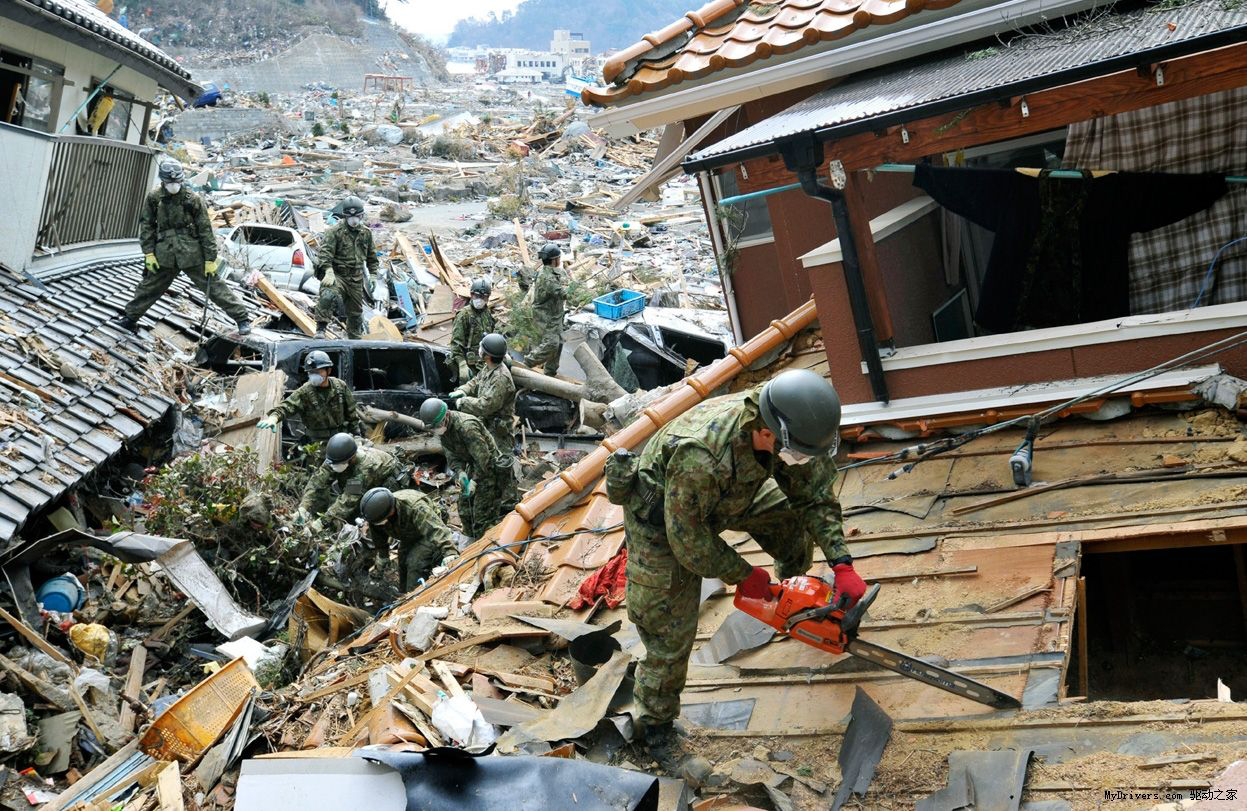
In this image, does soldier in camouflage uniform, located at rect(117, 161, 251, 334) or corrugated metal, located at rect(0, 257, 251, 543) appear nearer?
corrugated metal, located at rect(0, 257, 251, 543)

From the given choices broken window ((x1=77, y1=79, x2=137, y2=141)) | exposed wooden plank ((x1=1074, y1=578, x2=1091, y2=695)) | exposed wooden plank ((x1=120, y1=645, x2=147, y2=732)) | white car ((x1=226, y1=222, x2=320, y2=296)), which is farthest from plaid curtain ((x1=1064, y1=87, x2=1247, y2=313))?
white car ((x1=226, y1=222, x2=320, y2=296))

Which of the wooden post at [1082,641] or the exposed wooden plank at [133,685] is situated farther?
the exposed wooden plank at [133,685]

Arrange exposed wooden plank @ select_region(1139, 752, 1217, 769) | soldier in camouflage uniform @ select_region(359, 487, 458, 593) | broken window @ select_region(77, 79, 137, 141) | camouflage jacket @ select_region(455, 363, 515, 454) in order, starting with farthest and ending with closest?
1. broken window @ select_region(77, 79, 137, 141)
2. camouflage jacket @ select_region(455, 363, 515, 454)
3. soldier in camouflage uniform @ select_region(359, 487, 458, 593)
4. exposed wooden plank @ select_region(1139, 752, 1217, 769)

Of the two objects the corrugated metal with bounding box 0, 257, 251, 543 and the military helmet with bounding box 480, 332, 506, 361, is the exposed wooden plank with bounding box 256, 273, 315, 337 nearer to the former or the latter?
the corrugated metal with bounding box 0, 257, 251, 543

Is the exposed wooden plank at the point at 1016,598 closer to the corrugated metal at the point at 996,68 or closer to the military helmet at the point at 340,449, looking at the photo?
the corrugated metal at the point at 996,68

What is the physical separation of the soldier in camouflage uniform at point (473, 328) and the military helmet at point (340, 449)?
3639 millimetres

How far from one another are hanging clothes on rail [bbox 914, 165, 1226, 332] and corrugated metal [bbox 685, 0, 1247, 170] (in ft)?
2.60

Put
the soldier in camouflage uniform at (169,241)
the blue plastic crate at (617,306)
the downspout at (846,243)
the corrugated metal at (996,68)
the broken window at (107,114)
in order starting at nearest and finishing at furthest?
1. the corrugated metal at (996,68)
2. the downspout at (846,243)
3. the soldier in camouflage uniform at (169,241)
4. the blue plastic crate at (617,306)
5. the broken window at (107,114)

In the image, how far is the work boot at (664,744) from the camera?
447 cm

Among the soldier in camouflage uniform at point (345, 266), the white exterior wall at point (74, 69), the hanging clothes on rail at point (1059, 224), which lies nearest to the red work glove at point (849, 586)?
the hanging clothes on rail at point (1059, 224)

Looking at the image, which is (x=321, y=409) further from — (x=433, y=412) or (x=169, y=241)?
(x=169, y=241)

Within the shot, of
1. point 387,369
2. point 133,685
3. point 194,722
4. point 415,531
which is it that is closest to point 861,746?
point 194,722

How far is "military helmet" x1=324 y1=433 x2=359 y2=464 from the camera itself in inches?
344

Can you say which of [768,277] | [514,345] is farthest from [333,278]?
[768,277]
